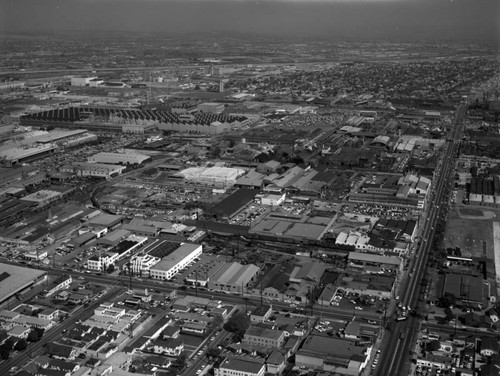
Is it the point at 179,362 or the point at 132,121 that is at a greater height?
the point at 132,121

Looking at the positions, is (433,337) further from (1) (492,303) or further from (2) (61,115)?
(2) (61,115)

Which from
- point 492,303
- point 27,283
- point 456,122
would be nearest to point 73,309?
point 27,283

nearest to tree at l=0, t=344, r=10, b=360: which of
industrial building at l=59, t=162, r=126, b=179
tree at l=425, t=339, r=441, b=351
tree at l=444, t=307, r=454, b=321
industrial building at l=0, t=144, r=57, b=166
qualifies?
tree at l=425, t=339, r=441, b=351

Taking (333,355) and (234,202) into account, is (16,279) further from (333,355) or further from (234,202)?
(234,202)

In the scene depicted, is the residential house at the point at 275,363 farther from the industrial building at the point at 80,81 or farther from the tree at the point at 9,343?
the industrial building at the point at 80,81

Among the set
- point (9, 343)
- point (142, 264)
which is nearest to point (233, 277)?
point (142, 264)

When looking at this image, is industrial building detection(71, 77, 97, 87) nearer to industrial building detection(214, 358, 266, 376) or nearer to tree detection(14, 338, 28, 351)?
tree detection(14, 338, 28, 351)
